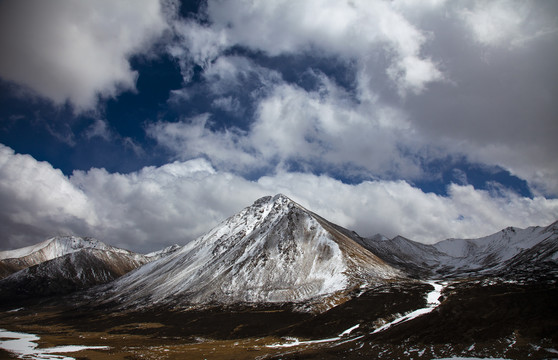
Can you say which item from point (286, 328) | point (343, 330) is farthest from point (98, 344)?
point (343, 330)

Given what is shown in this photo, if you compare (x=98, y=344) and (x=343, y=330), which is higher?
(x=98, y=344)

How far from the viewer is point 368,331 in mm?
107000

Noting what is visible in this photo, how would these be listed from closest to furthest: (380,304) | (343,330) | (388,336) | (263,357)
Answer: (263,357), (388,336), (343,330), (380,304)

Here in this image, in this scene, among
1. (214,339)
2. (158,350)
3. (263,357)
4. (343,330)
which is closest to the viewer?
(263,357)

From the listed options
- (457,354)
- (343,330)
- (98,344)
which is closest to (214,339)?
(98,344)

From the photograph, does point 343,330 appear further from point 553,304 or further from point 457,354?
point 553,304

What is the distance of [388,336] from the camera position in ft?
296

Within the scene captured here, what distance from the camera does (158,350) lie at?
321 ft

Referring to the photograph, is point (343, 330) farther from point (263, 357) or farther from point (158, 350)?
point (158, 350)

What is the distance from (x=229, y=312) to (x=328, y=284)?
62.6 metres

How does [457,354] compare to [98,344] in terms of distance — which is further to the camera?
[98,344]

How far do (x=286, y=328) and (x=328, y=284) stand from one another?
75.9m

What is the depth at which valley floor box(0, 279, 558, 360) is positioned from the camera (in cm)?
7238

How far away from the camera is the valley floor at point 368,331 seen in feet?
237
